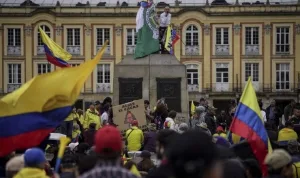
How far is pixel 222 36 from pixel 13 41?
15254 mm

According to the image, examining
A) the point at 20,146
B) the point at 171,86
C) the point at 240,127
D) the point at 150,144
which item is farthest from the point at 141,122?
the point at 20,146

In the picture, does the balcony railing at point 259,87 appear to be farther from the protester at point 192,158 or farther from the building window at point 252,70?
the protester at point 192,158

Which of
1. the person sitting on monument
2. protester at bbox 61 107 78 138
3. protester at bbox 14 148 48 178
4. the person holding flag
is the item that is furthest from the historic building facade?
protester at bbox 14 148 48 178

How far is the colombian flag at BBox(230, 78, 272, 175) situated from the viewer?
10.5m

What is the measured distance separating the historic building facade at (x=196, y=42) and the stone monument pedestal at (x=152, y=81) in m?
37.1

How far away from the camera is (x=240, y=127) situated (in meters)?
11.0

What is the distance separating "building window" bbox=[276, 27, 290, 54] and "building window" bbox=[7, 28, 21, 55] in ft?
61.7

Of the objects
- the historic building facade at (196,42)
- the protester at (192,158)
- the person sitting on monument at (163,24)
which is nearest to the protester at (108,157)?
the protester at (192,158)

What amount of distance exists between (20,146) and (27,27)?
54726 millimetres

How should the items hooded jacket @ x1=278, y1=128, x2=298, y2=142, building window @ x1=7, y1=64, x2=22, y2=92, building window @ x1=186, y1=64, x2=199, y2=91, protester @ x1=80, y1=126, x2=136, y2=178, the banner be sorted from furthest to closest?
building window @ x1=7, y1=64, x2=22, y2=92 < building window @ x1=186, y1=64, x2=199, y2=91 < the banner < hooded jacket @ x1=278, y1=128, x2=298, y2=142 < protester @ x1=80, y1=126, x2=136, y2=178

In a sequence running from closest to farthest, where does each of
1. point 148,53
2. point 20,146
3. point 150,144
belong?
1. point 20,146
2. point 150,144
3. point 148,53

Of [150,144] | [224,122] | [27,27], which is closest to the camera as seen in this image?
[150,144]

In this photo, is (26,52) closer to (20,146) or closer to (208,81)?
(208,81)

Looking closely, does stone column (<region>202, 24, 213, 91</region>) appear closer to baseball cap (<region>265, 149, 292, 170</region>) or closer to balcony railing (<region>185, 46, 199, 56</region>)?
balcony railing (<region>185, 46, 199, 56</region>)
